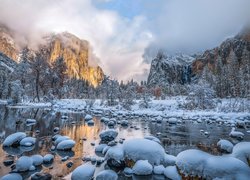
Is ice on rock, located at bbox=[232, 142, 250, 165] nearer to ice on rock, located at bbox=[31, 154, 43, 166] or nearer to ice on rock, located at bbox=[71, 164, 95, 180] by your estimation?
ice on rock, located at bbox=[71, 164, 95, 180]

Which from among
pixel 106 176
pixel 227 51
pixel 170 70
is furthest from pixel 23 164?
pixel 170 70

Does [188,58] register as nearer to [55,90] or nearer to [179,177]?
[55,90]

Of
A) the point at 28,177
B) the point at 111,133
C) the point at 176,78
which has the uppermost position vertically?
the point at 176,78

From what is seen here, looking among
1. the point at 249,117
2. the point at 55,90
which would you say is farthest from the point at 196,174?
the point at 55,90

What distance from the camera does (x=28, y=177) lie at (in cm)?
703

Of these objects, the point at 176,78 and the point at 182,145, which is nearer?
the point at 182,145

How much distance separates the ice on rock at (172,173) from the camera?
7.32 metres

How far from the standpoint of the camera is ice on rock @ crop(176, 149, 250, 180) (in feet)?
21.1

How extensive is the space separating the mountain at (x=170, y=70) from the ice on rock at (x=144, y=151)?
151 m

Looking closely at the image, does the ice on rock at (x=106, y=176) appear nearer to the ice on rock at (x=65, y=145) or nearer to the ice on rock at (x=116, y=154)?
the ice on rock at (x=116, y=154)

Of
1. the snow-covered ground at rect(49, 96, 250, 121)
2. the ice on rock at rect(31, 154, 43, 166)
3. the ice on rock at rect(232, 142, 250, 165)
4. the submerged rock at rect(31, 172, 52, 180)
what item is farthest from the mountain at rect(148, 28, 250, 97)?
the submerged rock at rect(31, 172, 52, 180)

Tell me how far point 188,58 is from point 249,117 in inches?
6848

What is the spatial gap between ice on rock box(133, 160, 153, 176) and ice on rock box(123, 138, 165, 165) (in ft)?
1.02

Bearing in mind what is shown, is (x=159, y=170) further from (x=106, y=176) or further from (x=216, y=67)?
→ (x=216, y=67)
